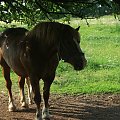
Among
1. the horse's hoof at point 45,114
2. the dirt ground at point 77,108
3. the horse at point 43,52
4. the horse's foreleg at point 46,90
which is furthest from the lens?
the dirt ground at point 77,108

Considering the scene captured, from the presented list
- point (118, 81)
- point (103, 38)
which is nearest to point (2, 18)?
point (118, 81)

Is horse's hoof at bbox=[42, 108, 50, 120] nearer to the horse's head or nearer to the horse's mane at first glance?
the horse's head

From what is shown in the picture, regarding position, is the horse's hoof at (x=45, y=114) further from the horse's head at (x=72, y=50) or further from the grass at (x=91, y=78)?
the grass at (x=91, y=78)

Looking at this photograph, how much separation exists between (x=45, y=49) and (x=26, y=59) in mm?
444

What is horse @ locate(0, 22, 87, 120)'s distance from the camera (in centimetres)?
563

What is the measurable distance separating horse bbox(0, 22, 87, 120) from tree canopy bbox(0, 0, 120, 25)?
1.87ft

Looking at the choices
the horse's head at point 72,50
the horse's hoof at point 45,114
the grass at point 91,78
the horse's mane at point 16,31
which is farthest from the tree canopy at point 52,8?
the grass at point 91,78

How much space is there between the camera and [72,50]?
18.4ft

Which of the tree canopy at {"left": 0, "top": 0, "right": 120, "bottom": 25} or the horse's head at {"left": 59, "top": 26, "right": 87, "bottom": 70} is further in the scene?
the tree canopy at {"left": 0, "top": 0, "right": 120, "bottom": 25}

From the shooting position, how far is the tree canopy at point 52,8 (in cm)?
694

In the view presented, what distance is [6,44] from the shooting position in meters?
7.23

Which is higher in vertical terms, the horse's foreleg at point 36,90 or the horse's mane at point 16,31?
the horse's mane at point 16,31

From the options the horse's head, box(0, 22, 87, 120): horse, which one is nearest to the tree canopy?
box(0, 22, 87, 120): horse

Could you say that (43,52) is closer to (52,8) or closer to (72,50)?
(72,50)
